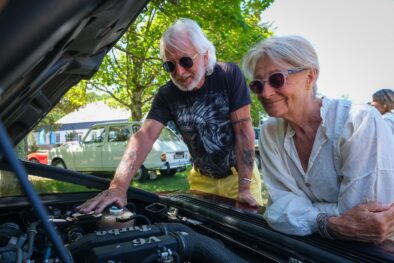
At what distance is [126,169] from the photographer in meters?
2.20

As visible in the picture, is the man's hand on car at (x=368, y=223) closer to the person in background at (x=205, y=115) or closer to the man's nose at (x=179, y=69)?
the person in background at (x=205, y=115)

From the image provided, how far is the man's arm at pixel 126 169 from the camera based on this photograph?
1.82 meters

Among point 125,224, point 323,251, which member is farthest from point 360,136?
point 125,224

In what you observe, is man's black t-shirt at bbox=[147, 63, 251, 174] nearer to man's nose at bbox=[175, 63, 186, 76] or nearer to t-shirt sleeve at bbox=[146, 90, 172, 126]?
t-shirt sleeve at bbox=[146, 90, 172, 126]

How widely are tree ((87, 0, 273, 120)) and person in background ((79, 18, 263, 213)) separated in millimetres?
440

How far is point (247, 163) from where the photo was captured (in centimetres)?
230

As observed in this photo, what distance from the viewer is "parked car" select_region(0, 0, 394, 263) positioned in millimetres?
651

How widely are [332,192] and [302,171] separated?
0.14m

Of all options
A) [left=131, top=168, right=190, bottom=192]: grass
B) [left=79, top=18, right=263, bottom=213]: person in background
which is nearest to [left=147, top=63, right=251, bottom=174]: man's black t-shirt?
[left=79, top=18, right=263, bottom=213]: person in background

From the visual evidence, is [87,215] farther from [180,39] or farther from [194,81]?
[180,39]

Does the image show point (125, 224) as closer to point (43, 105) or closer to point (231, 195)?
point (43, 105)

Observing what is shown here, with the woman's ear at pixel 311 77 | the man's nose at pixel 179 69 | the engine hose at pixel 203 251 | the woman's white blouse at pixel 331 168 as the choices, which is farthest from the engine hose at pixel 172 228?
the man's nose at pixel 179 69

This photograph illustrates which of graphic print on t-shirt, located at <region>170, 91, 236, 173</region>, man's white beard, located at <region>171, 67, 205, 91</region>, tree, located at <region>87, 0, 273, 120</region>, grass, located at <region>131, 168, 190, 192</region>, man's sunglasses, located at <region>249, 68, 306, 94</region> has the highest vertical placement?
tree, located at <region>87, 0, 273, 120</region>

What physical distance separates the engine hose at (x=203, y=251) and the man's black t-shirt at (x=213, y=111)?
117cm
